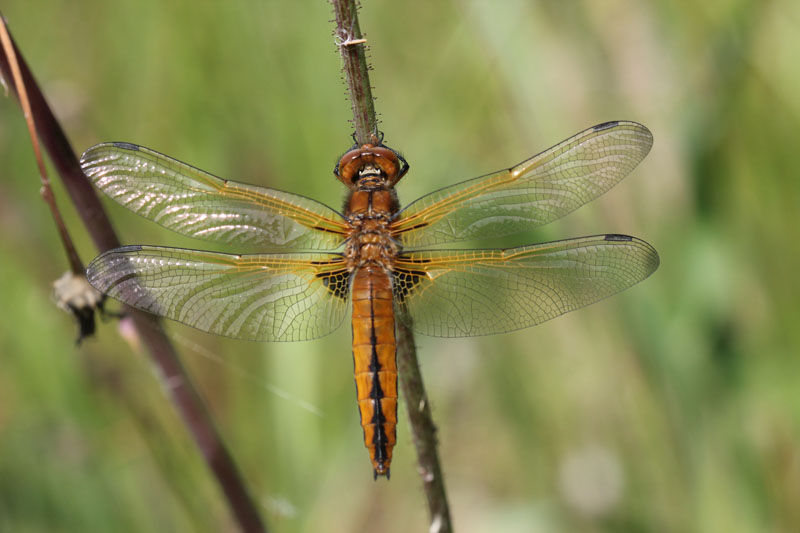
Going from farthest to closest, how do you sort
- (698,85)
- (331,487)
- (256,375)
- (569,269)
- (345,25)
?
1. (256,375)
2. (331,487)
3. (698,85)
4. (569,269)
5. (345,25)

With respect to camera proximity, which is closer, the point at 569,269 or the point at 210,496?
the point at 569,269

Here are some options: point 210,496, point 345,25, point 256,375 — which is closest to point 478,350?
point 256,375

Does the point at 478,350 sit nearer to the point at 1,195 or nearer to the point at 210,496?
the point at 210,496

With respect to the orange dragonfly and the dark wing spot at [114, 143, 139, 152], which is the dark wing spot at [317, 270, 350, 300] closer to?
the orange dragonfly

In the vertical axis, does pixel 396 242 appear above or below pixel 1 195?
below

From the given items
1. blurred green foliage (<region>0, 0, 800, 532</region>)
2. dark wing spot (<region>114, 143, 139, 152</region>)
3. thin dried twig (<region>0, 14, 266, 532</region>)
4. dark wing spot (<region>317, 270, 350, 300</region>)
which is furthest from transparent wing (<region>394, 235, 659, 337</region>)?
dark wing spot (<region>114, 143, 139, 152</region>)

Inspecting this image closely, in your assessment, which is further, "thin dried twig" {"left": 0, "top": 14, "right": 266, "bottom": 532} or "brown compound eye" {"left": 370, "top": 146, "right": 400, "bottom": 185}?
"brown compound eye" {"left": 370, "top": 146, "right": 400, "bottom": 185}

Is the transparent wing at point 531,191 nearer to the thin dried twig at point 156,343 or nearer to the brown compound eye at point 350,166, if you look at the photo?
the brown compound eye at point 350,166
